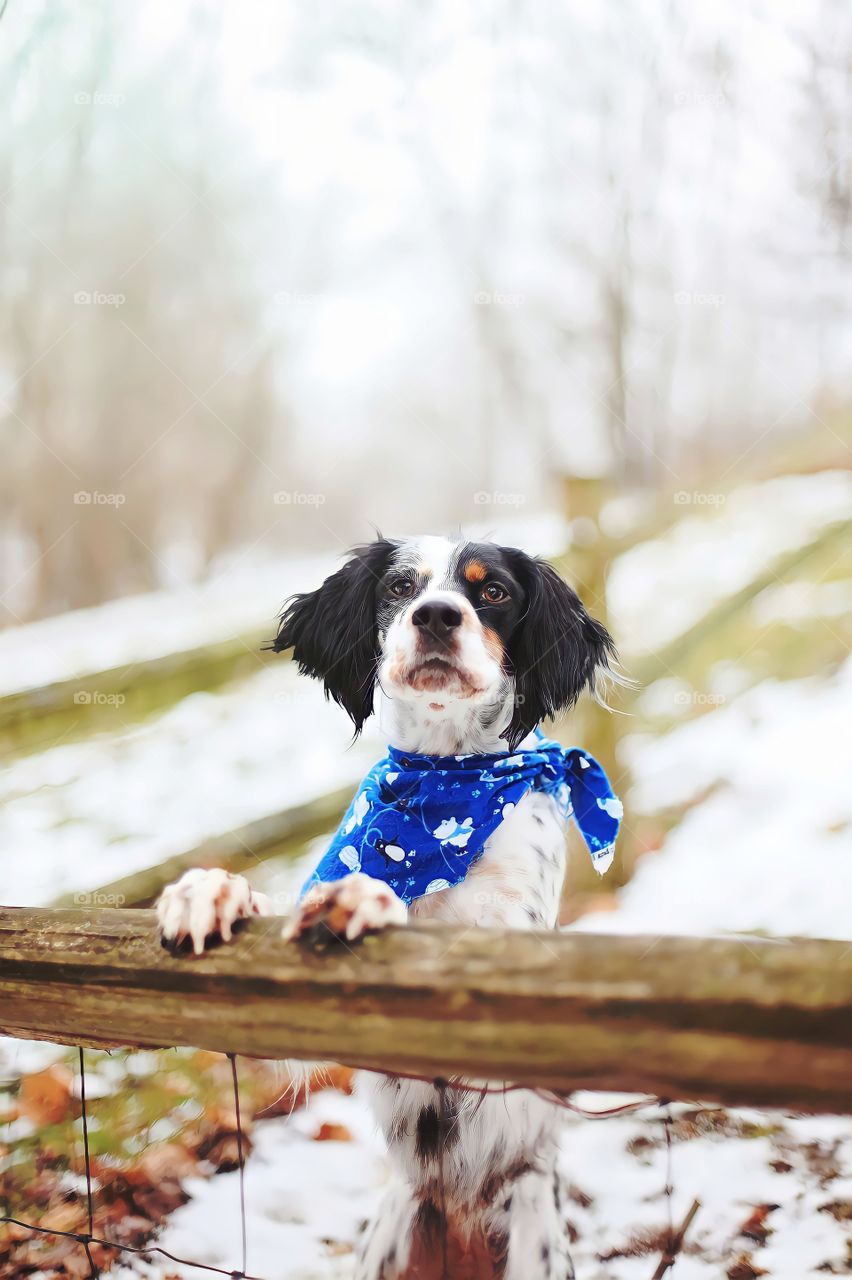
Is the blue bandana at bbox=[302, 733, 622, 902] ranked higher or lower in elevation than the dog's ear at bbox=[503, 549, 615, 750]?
lower

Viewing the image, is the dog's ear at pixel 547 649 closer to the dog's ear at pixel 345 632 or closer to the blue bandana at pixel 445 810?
the blue bandana at pixel 445 810

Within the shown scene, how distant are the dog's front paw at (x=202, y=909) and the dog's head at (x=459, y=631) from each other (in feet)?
2.18

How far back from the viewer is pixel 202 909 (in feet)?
3.55

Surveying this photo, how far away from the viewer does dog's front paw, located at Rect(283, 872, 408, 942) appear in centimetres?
100

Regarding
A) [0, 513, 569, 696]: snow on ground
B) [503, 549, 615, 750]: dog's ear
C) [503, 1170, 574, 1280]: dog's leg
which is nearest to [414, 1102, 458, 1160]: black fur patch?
[503, 1170, 574, 1280]: dog's leg

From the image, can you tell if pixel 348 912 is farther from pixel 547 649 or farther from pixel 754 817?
pixel 754 817

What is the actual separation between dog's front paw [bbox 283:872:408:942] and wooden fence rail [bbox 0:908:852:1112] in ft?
0.06

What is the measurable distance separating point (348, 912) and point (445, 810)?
0.68m

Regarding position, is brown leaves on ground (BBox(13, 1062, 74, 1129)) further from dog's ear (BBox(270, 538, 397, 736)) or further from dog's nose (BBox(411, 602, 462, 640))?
dog's nose (BBox(411, 602, 462, 640))

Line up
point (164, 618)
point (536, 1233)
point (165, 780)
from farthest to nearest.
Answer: point (164, 618), point (165, 780), point (536, 1233)

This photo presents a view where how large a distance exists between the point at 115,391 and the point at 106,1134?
3.92 meters

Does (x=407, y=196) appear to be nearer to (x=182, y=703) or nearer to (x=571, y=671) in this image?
(x=182, y=703)

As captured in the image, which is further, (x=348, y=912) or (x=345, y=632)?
(x=345, y=632)

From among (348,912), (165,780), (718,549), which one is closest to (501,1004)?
(348,912)
